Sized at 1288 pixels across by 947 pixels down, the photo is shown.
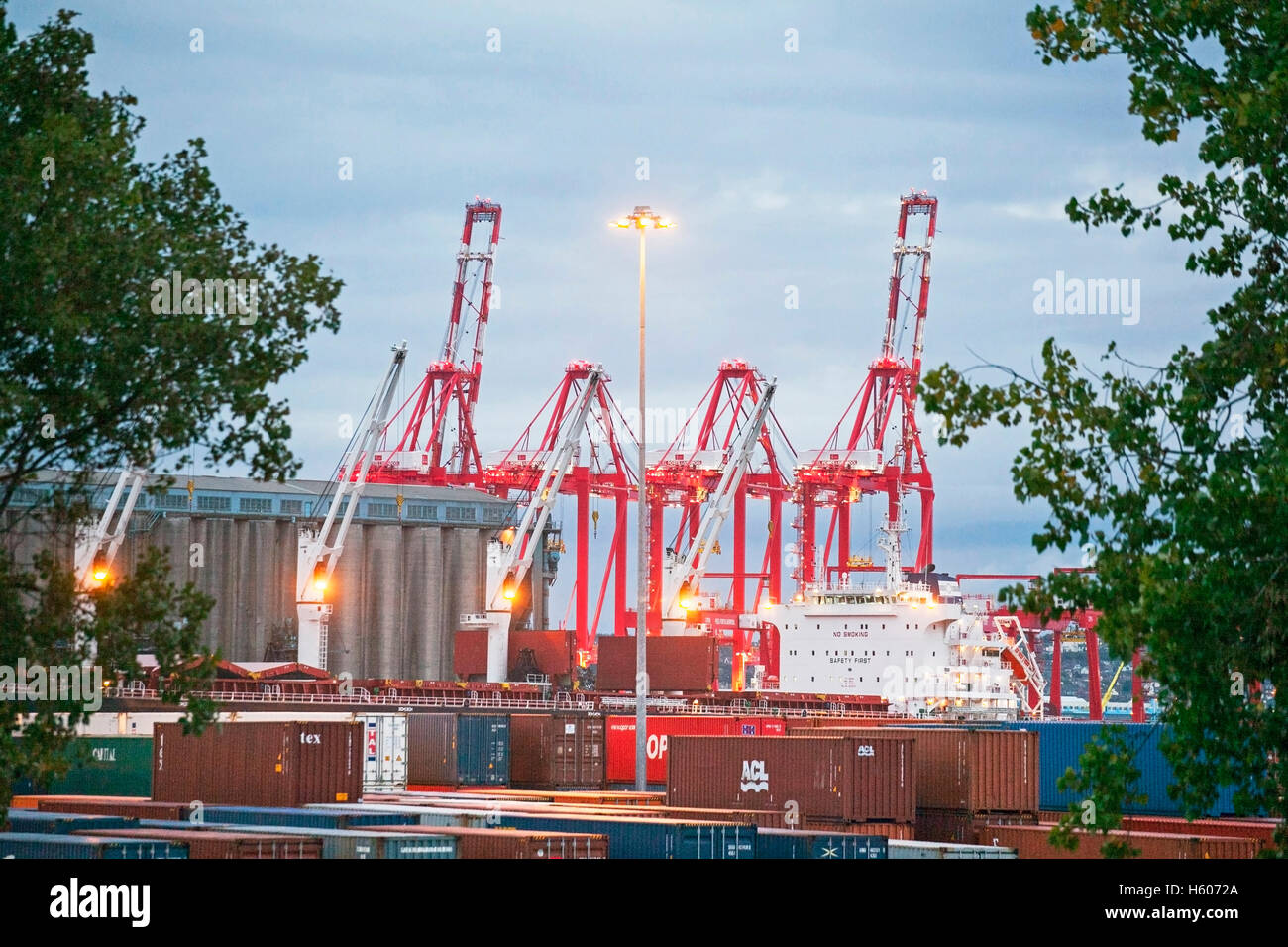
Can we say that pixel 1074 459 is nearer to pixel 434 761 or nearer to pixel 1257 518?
pixel 1257 518

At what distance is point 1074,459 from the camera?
19641mm

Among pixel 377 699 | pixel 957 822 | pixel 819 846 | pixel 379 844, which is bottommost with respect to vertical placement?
pixel 957 822

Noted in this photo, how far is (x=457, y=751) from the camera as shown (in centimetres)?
4859

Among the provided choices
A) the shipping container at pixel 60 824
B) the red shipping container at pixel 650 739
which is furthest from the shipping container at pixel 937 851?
the red shipping container at pixel 650 739

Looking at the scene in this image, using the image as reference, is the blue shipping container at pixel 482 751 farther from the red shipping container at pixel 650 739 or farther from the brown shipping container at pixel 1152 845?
the brown shipping container at pixel 1152 845

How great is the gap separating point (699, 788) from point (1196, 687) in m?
22.3

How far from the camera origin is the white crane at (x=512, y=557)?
92875mm

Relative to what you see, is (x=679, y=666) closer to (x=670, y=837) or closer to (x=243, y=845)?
(x=670, y=837)

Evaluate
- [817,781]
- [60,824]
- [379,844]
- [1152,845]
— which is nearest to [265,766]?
[60,824]

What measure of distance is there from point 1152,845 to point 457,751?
23.5 m

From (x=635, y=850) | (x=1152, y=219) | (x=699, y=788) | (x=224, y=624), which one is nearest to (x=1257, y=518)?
(x=1152, y=219)

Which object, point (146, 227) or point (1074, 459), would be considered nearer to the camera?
point (1074, 459)

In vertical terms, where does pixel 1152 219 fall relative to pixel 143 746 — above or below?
above

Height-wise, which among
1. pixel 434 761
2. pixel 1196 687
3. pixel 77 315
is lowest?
pixel 434 761
